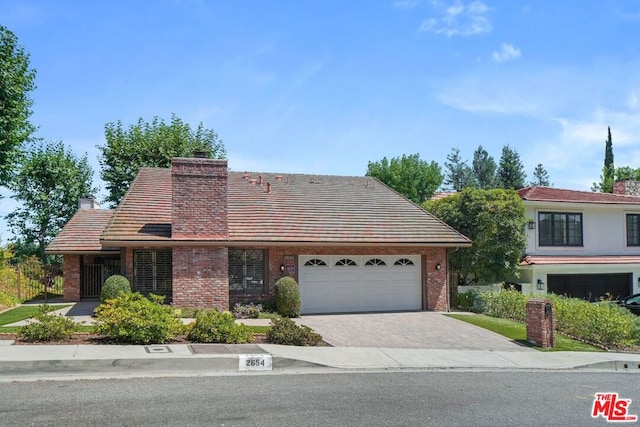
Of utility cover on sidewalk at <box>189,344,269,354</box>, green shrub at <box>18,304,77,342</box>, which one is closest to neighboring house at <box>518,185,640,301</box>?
utility cover on sidewalk at <box>189,344,269,354</box>

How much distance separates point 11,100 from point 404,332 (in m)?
14.2

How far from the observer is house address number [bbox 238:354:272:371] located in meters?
11.0

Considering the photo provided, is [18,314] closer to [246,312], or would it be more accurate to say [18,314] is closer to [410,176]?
[246,312]

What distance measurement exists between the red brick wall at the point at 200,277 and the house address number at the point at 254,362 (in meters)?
7.07

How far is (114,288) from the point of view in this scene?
56.6 feet

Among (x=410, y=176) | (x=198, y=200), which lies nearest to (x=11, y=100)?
(x=198, y=200)

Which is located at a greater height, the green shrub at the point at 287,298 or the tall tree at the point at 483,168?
the tall tree at the point at 483,168

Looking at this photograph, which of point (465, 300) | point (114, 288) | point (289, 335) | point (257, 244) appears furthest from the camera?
point (465, 300)

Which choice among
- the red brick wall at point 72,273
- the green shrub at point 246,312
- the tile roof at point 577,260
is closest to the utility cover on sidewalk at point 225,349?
the green shrub at point 246,312

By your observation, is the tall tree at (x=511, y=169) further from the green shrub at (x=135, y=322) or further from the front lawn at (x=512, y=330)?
the green shrub at (x=135, y=322)

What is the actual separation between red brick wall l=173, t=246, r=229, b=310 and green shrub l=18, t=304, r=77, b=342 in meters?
5.59

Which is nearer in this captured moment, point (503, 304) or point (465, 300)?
point (503, 304)

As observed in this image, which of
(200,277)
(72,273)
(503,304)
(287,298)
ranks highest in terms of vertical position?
(200,277)

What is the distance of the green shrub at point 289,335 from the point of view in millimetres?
13320
